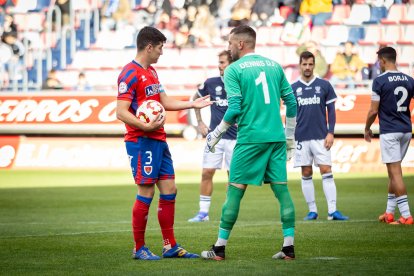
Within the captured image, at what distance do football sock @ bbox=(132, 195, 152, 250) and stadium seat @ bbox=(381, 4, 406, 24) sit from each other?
19741mm

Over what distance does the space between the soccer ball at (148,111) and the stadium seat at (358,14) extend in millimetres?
19813

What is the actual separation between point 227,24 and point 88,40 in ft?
16.3

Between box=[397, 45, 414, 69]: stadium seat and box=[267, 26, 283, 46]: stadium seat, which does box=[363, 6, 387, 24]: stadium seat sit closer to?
box=[397, 45, 414, 69]: stadium seat

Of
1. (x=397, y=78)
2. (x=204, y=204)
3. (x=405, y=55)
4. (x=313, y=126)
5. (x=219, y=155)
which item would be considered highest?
(x=405, y=55)

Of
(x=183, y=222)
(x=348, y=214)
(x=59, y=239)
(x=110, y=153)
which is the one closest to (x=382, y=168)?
(x=110, y=153)

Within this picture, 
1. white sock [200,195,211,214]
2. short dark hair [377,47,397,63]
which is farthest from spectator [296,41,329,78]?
short dark hair [377,47,397,63]

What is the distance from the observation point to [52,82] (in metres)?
27.7

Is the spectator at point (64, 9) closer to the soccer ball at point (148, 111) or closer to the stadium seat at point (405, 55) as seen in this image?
the stadium seat at point (405, 55)

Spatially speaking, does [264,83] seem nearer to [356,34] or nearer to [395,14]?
[356,34]

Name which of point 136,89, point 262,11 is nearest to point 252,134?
point 136,89

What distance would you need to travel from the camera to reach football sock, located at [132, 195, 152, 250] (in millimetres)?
8961

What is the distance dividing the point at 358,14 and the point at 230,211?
2024cm

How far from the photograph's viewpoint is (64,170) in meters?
25.2

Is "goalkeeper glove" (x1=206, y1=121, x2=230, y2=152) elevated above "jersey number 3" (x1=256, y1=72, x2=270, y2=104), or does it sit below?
below
